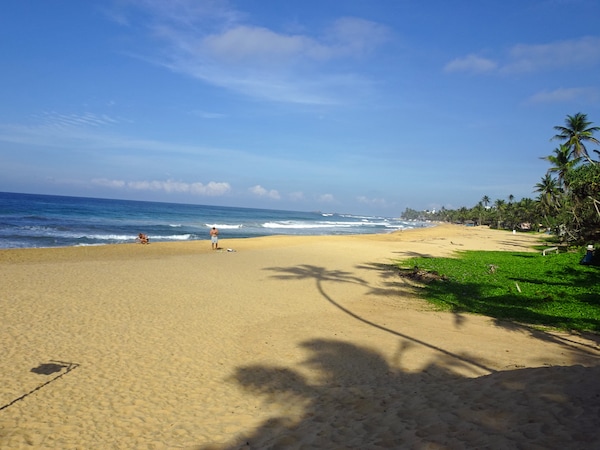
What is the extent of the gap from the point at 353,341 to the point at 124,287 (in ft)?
29.3

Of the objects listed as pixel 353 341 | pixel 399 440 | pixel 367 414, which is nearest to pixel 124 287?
pixel 353 341

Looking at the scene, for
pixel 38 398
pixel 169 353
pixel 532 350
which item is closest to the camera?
pixel 38 398

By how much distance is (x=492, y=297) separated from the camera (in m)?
14.3

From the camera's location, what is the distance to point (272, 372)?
7.52 metres

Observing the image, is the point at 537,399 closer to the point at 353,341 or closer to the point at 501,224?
the point at 353,341

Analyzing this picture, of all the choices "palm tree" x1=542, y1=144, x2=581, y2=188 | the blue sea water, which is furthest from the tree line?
the blue sea water

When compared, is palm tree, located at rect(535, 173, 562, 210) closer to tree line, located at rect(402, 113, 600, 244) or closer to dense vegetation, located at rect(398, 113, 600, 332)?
tree line, located at rect(402, 113, 600, 244)

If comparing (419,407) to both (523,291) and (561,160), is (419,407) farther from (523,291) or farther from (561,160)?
(561,160)

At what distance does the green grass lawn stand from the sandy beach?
130 centimetres

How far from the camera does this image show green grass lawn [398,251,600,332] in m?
12.0

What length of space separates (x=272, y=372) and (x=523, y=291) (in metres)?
12.1

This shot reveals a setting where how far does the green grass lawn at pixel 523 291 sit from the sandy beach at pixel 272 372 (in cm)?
130

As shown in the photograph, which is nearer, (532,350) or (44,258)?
(532,350)

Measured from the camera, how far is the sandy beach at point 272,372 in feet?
16.2
